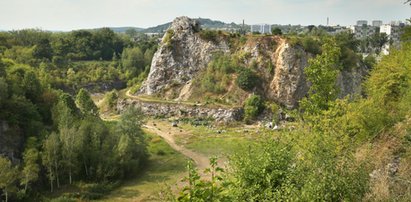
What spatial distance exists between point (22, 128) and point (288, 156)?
2403 cm

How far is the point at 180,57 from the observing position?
177ft

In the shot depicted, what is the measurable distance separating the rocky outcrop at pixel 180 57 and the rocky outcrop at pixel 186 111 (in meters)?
4.44

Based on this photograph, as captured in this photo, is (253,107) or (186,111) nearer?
(253,107)

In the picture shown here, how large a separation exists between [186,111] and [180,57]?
10583 mm

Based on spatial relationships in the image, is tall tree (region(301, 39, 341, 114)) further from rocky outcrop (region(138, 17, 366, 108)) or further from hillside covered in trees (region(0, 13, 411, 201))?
rocky outcrop (region(138, 17, 366, 108))

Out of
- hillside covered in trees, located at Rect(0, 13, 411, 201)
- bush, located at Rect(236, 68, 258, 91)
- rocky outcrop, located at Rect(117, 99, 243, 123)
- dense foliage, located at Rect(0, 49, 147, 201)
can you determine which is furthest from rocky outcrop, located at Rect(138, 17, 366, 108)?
dense foliage, located at Rect(0, 49, 147, 201)

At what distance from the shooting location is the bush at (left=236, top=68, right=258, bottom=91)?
154 feet

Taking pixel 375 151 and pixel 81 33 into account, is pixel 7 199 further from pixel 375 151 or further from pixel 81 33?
pixel 81 33

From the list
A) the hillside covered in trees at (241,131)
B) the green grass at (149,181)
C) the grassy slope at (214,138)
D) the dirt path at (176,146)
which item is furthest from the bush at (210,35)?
the green grass at (149,181)

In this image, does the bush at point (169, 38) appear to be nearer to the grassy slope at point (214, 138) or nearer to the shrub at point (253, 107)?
the grassy slope at point (214, 138)

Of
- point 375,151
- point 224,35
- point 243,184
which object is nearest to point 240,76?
point 224,35

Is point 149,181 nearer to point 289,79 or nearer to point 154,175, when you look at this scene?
point 154,175

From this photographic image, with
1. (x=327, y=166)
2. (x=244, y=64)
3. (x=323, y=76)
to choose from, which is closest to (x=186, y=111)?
(x=244, y=64)

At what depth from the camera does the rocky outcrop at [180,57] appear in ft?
172
